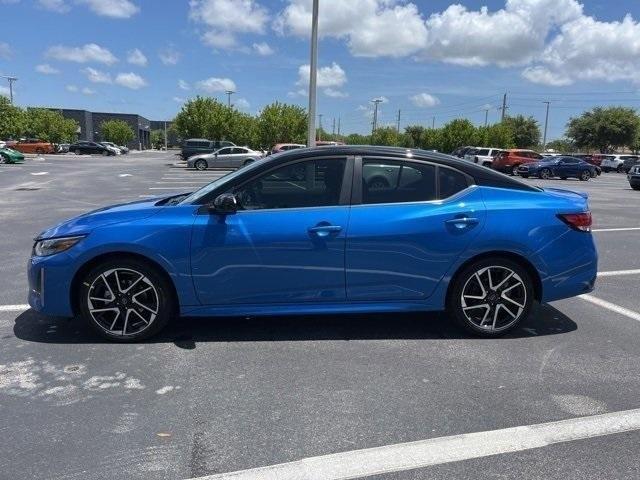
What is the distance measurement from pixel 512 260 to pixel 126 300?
312cm

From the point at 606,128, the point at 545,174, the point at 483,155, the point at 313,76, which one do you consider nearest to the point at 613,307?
the point at 313,76

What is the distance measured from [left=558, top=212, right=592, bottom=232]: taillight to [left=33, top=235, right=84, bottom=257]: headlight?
12.7ft

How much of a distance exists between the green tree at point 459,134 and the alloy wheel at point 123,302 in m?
57.8

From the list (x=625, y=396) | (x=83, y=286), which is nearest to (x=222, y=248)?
(x=83, y=286)

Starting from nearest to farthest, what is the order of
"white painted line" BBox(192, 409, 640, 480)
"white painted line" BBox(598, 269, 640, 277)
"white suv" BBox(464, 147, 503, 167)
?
1. "white painted line" BBox(192, 409, 640, 480)
2. "white painted line" BBox(598, 269, 640, 277)
3. "white suv" BBox(464, 147, 503, 167)

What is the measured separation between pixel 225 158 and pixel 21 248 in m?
28.8

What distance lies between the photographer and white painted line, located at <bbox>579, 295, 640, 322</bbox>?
536 cm

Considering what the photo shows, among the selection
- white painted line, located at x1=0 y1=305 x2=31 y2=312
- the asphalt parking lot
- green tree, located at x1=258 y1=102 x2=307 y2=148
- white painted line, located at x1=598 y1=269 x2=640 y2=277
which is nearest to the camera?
the asphalt parking lot

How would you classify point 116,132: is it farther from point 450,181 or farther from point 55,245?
point 450,181

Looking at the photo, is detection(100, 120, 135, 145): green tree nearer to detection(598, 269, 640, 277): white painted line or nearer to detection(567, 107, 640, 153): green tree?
detection(567, 107, 640, 153): green tree

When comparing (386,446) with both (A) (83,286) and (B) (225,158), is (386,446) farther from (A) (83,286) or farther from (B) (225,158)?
(B) (225,158)

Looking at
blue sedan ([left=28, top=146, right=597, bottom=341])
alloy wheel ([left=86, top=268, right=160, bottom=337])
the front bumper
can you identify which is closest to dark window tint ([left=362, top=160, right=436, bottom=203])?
blue sedan ([left=28, top=146, right=597, bottom=341])

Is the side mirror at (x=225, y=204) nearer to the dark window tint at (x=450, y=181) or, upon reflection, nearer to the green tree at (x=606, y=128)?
the dark window tint at (x=450, y=181)

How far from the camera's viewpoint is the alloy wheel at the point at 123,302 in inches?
172
